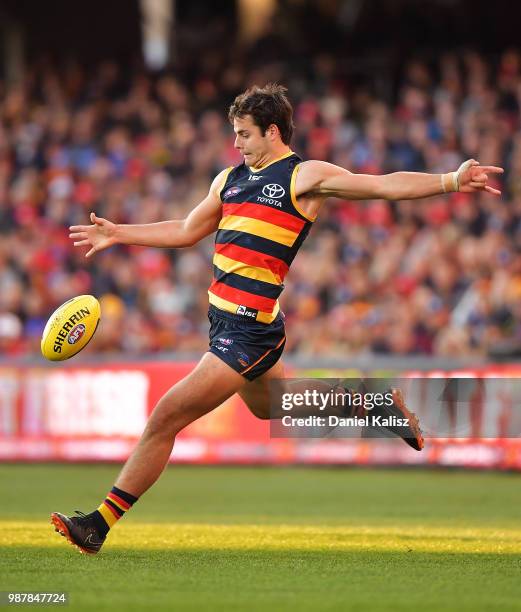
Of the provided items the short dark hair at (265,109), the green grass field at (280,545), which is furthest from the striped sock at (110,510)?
the short dark hair at (265,109)

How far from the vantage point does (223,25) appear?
28.0m

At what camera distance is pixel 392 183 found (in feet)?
24.7

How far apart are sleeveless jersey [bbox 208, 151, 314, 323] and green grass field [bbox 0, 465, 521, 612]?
1552 mm

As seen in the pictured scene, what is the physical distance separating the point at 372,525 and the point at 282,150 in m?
3.66

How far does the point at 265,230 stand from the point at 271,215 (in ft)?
0.32

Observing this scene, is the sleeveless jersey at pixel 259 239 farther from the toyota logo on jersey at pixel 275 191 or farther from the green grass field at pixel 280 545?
the green grass field at pixel 280 545

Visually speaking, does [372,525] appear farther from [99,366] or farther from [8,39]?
[8,39]

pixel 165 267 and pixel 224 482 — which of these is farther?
pixel 165 267

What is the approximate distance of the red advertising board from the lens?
16.0 m

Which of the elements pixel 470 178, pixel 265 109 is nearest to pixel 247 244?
pixel 265 109

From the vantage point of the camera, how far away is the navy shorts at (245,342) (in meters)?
7.64

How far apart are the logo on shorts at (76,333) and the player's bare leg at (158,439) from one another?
887mm

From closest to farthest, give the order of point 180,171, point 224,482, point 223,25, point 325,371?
point 224,482, point 325,371, point 180,171, point 223,25

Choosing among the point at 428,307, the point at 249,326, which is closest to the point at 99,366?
the point at 428,307
